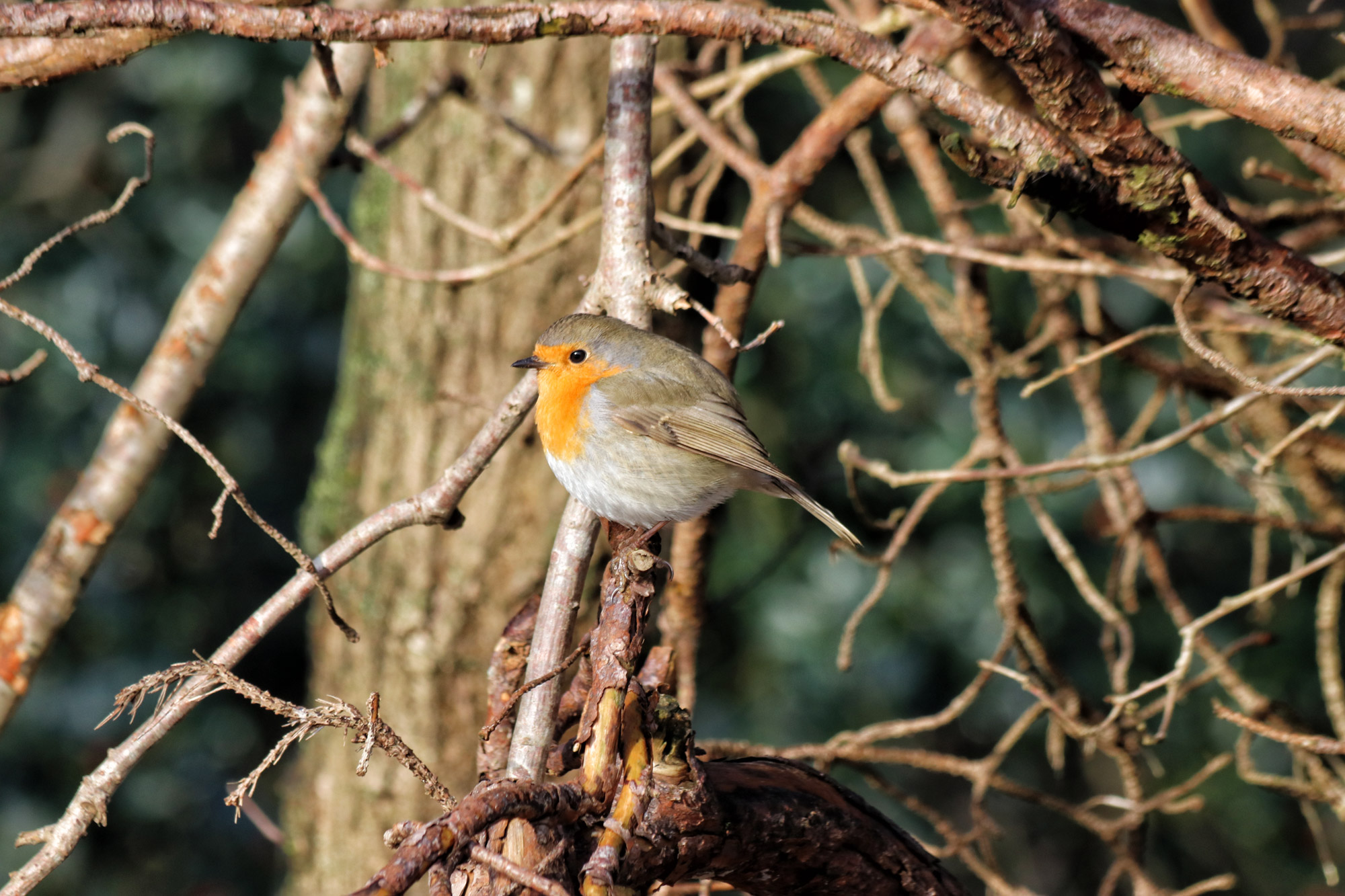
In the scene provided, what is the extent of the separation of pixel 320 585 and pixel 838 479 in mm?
2918

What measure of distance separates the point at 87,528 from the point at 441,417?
1.09 meters

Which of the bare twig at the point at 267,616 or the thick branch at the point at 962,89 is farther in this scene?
the thick branch at the point at 962,89

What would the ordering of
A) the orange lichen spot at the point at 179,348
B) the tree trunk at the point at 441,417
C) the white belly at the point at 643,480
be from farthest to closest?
1. the tree trunk at the point at 441,417
2. the orange lichen spot at the point at 179,348
3. the white belly at the point at 643,480

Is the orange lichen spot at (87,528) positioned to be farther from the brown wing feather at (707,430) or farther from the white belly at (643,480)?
the brown wing feather at (707,430)

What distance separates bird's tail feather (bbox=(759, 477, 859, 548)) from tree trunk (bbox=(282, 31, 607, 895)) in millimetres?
729

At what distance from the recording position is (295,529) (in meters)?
4.96

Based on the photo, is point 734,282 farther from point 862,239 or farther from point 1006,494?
point 1006,494

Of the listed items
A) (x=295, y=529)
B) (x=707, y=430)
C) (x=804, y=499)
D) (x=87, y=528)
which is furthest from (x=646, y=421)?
(x=295, y=529)

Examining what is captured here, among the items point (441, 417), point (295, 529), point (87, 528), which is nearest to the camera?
point (87, 528)

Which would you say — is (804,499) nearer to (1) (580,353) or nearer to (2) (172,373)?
(1) (580,353)

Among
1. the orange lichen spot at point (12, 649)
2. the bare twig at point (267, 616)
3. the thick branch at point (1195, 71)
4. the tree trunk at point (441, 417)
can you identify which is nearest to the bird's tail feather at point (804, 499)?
the tree trunk at point (441, 417)

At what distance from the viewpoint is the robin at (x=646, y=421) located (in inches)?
88.2

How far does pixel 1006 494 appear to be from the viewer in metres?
2.52

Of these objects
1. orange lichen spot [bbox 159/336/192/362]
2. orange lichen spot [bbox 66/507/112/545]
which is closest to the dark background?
orange lichen spot [bbox 159/336/192/362]
